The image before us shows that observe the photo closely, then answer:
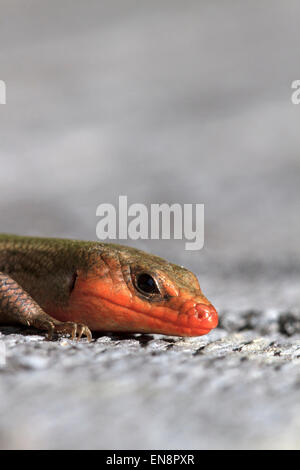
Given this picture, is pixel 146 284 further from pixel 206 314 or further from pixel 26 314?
pixel 26 314

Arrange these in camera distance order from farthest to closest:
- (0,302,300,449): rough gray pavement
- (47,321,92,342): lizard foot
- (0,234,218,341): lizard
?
1. (0,234,218,341): lizard
2. (47,321,92,342): lizard foot
3. (0,302,300,449): rough gray pavement

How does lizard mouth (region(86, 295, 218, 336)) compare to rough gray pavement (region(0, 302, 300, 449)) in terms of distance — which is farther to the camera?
lizard mouth (region(86, 295, 218, 336))

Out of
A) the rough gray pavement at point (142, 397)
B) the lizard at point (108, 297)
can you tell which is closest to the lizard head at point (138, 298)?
the lizard at point (108, 297)

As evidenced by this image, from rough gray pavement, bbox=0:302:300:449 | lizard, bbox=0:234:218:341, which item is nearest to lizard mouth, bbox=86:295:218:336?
lizard, bbox=0:234:218:341

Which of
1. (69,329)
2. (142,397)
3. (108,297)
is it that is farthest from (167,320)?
(142,397)

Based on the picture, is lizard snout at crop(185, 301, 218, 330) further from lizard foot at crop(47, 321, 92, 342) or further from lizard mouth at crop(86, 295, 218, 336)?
lizard foot at crop(47, 321, 92, 342)

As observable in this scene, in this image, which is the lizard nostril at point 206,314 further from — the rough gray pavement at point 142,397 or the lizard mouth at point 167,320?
the rough gray pavement at point 142,397
